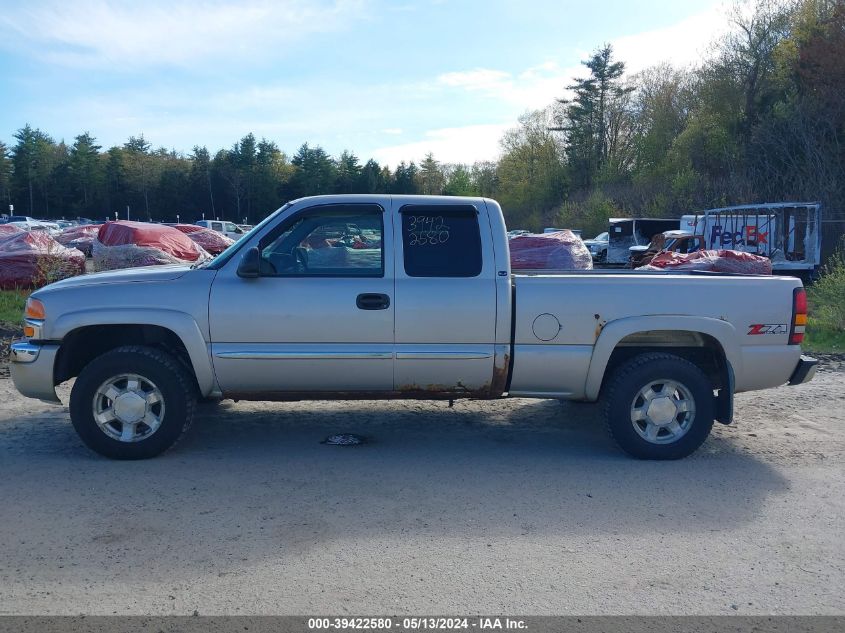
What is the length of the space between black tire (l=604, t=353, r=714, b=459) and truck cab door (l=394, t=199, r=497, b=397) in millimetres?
1033

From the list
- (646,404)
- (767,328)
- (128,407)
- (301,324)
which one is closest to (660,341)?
(646,404)

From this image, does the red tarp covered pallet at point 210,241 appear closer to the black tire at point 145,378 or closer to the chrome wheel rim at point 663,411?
the black tire at point 145,378

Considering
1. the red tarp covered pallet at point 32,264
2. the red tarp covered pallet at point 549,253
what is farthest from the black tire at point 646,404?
the red tarp covered pallet at point 32,264

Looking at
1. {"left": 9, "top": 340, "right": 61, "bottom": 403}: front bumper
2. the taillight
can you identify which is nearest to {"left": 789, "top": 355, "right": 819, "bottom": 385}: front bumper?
the taillight

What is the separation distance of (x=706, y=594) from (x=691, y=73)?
53.2 m

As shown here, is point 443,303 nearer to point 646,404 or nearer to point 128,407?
point 646,404

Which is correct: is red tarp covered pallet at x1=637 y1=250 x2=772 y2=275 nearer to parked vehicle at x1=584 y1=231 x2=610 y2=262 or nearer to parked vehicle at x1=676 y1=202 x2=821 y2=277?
parked vehicle at x1=676 y1=202 x2=821 y2=277

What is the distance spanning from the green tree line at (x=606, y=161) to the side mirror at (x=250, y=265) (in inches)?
1082

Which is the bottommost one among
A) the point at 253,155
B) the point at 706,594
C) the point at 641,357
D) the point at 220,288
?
the point at 706,594

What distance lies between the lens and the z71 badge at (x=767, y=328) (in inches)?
229

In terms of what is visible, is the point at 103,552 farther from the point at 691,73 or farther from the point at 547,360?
the point at 691,73

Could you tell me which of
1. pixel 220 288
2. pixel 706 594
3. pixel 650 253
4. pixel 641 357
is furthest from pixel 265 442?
pixel 650 253

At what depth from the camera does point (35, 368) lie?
18.5 ft

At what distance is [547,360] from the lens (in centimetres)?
573
